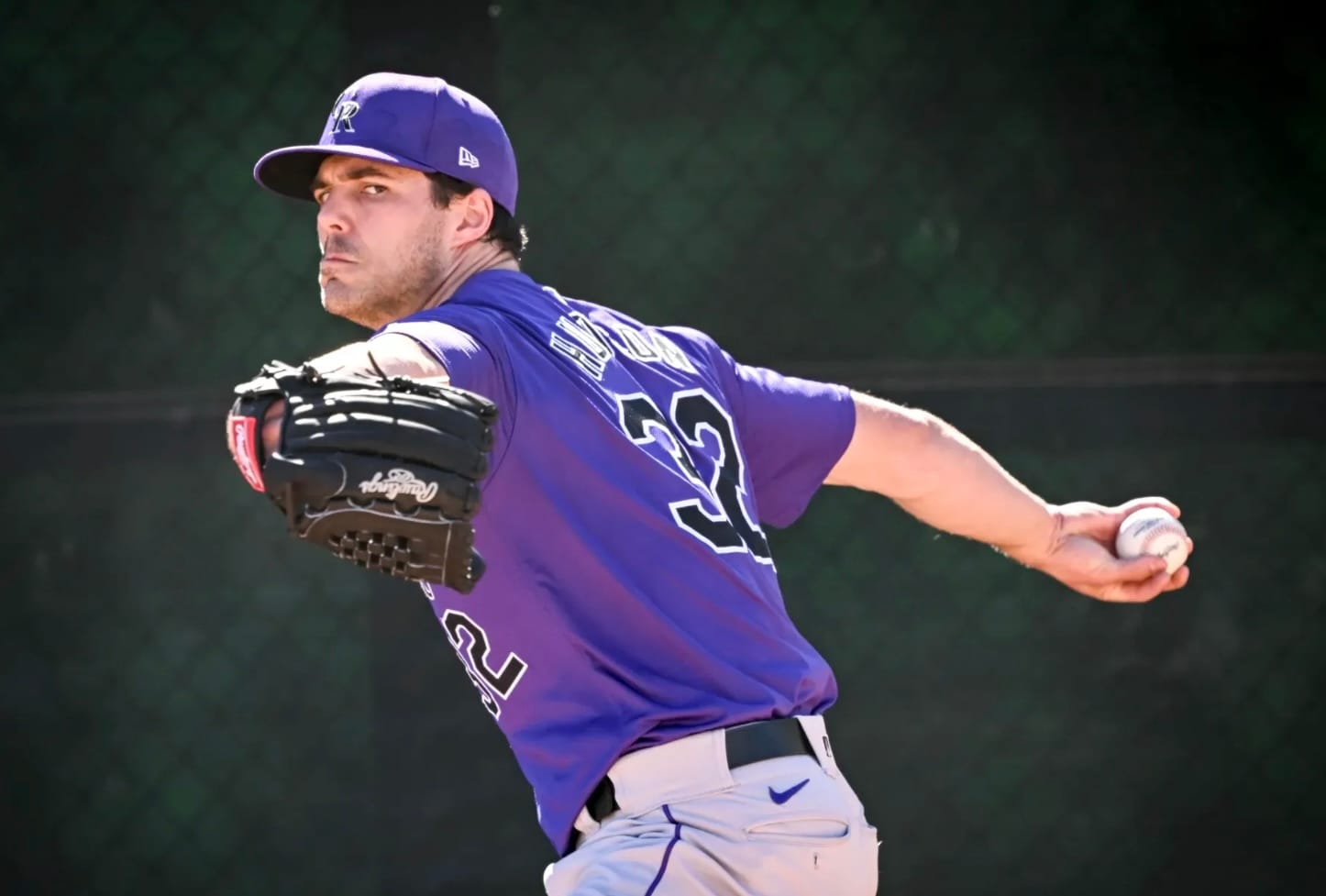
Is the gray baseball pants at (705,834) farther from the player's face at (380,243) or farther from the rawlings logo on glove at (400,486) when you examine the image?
the player's face at (380,243)

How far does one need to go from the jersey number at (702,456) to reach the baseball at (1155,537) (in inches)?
30.4

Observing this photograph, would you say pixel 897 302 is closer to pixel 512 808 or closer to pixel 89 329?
pixel 512 808

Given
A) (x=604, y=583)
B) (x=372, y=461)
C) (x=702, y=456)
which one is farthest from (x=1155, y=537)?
(x=372, y=461)

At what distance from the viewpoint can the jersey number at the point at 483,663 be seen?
2.24m

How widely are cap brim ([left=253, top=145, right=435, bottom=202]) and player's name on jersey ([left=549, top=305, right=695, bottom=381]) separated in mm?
327

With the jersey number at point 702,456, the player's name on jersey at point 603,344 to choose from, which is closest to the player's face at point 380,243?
the player's name on jersey at point 603,344

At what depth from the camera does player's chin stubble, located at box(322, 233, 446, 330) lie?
2.45 m

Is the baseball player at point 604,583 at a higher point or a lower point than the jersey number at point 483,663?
higher

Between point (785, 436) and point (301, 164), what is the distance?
850 millimetres

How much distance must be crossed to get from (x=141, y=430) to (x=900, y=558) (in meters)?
1.64

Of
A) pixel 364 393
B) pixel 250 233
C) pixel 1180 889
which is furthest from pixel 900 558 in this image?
pixel 364 393

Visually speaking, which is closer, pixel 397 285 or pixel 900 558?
pixel 397 285

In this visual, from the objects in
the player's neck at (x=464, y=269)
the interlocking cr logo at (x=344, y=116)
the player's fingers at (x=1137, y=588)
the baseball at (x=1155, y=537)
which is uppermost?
the baseball at (x=1155, y=537)

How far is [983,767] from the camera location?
→ 3896mm
